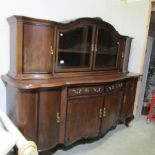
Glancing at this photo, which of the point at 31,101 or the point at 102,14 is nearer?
the point at 31,101

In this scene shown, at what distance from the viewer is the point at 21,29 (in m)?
1.76

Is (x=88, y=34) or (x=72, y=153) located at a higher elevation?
(x=88, y=34)

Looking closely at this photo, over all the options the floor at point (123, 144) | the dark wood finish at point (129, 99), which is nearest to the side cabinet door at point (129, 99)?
the dark wood finish at point (129, 99)

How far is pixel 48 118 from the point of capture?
1905mm

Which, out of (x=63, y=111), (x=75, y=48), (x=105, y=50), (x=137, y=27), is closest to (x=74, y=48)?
(x=75, y=48)

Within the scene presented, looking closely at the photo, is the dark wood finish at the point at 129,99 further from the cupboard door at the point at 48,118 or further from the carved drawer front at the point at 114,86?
the cupboard door at the point at 48,118

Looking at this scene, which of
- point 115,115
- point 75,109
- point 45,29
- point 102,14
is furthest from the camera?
point 102,14

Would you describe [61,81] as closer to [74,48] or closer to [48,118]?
[48,118]

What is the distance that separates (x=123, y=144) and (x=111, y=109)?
1.76ft

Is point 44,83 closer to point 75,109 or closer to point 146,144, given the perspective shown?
point 75,109

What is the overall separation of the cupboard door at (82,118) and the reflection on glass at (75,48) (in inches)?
18.5

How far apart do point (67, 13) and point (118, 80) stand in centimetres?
116

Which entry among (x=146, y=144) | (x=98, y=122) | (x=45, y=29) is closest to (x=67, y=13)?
(x=45, y=29)

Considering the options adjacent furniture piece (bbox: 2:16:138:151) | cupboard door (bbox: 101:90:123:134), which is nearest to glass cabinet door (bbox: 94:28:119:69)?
adjacent furniture piece (bbox: 2:16:138:151)
